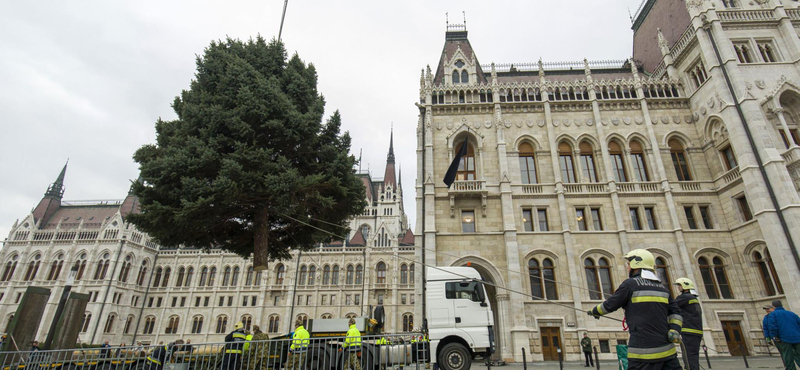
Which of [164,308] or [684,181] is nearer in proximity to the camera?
[684,181]

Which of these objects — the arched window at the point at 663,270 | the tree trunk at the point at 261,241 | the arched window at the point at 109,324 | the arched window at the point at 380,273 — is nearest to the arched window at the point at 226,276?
the arched window at the point at 109,324

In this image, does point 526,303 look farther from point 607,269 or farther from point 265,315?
point 265,315

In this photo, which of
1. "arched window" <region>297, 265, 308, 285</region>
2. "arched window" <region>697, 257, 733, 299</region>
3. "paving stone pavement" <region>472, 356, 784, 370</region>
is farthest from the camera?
Answer: "arched window" <region>297, 265, 308, 285</region>

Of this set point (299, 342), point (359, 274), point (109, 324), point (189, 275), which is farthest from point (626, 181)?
point (109, 324)

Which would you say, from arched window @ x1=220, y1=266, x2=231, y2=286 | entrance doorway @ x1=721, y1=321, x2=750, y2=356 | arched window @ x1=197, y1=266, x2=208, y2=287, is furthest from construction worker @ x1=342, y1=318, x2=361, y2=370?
arched window @ x1=197, y1=266, x2=208, y2=287

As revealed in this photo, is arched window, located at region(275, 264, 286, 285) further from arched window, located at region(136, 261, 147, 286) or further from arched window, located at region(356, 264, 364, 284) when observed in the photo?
arched window, located at region(136, 261, 147, 286)

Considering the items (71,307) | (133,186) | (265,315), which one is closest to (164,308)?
(265,315)

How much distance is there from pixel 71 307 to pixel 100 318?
41.4 metres

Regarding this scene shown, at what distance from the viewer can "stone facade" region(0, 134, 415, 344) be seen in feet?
159

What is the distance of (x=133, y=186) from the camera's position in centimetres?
1379

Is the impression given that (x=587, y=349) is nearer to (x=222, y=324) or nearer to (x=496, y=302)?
(x=496, y=302)

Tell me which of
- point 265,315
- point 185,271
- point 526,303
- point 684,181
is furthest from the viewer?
point 185,271

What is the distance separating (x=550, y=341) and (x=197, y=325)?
4905 cm

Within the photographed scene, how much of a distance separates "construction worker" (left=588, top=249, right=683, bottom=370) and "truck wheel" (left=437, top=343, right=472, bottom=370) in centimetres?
753
